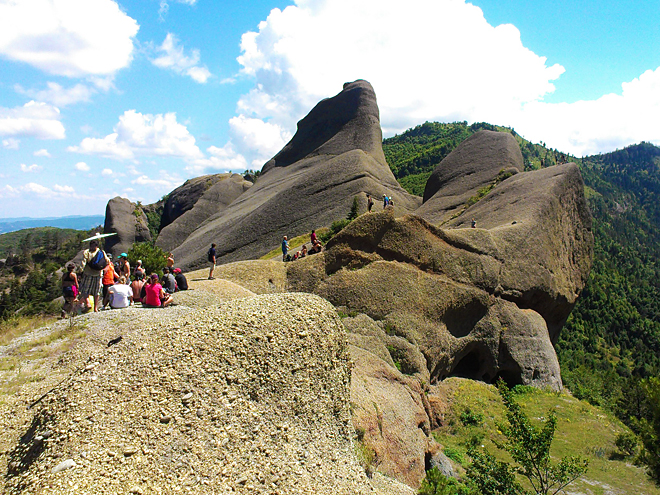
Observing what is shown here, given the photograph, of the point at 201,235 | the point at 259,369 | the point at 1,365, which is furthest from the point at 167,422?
the point at 201,235

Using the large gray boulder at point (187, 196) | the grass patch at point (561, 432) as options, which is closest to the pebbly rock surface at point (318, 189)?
the large gray boulder at point (187, 196)

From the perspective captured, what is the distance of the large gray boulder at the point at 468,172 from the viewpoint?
44156 mm

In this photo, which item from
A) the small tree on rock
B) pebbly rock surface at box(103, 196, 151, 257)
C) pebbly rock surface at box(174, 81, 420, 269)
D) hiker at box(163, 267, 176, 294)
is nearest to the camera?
the small tree on rock

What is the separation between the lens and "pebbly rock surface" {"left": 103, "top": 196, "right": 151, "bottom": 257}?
281ft

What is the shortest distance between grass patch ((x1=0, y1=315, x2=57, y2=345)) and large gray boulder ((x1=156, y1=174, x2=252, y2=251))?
202 ft

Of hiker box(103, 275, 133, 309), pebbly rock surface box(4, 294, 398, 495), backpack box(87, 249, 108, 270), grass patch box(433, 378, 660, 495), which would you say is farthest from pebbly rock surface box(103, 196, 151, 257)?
pebbly rock surface box(4, 294, 398, 495)

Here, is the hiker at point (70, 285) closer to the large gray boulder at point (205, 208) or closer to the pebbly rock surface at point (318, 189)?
the pebbly rock surface at point (318, 189)

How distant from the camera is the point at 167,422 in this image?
729 cm

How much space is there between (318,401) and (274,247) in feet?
127

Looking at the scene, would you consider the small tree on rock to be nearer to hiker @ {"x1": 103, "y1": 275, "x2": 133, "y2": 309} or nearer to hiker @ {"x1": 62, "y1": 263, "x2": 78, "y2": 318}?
hiker @ {"x1": 103, "y1": 275, "x2": 133, "y2": 309}

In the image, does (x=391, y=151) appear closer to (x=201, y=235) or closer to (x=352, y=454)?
(x=201, y=235)

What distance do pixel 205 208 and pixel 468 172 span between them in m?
58.1

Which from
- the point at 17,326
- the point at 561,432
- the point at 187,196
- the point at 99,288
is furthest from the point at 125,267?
the point at 187,196

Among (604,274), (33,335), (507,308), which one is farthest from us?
(604,274)
